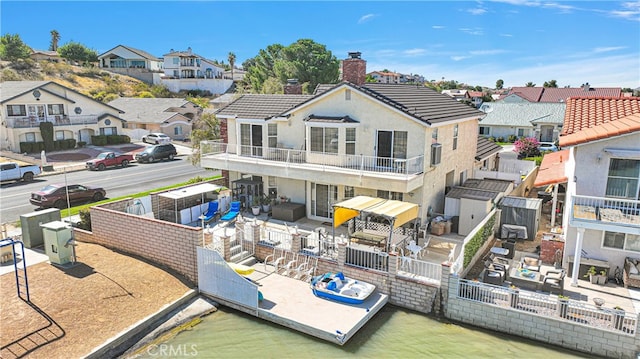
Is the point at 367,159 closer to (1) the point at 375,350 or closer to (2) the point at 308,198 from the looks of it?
(2) the point at 308,198

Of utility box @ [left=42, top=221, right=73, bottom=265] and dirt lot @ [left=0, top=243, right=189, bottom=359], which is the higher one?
utility box @ [left=42, top=221, right=73, bottom=265]

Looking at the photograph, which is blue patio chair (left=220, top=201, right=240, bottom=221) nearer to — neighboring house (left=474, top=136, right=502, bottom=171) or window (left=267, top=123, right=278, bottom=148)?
window (left=267, top=123, right=278, bottom=148)

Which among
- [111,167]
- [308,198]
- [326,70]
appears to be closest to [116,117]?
[111,167]

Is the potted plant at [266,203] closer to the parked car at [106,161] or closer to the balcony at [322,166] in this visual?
the balcony at [322,166]

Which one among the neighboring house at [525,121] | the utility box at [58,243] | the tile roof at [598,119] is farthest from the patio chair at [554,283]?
the neighboring house at [525,121]

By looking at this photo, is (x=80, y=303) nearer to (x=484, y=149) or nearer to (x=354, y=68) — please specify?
(x=354, y=68)

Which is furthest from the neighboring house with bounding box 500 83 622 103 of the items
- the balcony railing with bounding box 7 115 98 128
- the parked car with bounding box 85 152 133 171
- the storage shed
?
the balcony railing with bounding box 7 115 98 128
